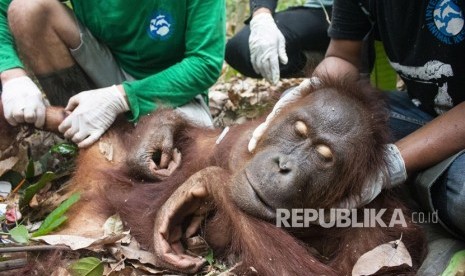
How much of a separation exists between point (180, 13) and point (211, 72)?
0.36 meters

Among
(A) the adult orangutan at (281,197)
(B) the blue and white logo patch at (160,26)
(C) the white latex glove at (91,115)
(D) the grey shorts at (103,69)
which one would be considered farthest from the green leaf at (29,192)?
(B) the blue and white logo patch at (160,26)

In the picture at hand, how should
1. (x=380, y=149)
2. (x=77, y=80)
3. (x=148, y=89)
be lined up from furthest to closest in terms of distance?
(x=77, y=80), (x=148, y=89), (x=380, y=149)

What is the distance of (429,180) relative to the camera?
2.54 meters

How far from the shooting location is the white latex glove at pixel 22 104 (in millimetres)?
3029

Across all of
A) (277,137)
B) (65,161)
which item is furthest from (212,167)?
(65,161)

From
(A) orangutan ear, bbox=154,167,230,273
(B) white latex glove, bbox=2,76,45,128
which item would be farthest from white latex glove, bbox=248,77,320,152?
(B) white latex glove, bbox=2,76,45,128

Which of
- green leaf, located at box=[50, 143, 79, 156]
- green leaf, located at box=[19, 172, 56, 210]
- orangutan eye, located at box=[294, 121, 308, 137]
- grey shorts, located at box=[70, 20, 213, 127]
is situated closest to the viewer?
orangutan eye, located at box=[294, 121, 308, 137]

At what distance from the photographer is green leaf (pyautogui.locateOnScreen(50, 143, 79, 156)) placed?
3.13 meters

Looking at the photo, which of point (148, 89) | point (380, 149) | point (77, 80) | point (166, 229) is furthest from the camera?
point (77, 80)

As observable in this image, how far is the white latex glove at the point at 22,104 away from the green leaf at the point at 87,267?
1.07 meters

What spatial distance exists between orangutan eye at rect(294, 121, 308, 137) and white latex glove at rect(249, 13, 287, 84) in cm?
121

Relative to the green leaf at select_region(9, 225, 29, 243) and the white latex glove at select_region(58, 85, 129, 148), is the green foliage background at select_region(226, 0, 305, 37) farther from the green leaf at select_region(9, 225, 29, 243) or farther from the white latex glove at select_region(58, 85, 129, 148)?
the green leaf at select_region(9, 225, 29, 243)

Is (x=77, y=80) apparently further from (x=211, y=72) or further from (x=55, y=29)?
(x=211, y=72)

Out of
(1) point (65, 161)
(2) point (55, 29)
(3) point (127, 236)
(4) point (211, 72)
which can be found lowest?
(1) point (65, 161)
